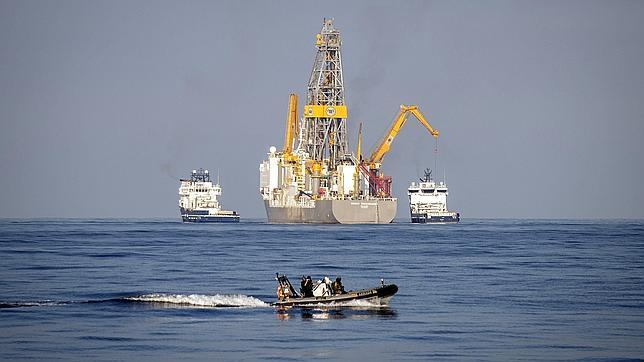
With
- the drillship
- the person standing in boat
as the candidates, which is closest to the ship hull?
the drillship

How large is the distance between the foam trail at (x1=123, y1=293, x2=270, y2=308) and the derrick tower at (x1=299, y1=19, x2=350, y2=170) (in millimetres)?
134097

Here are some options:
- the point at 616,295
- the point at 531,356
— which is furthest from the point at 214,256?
the point at 531,356

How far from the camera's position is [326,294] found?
54.8 m

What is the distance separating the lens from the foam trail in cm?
5644

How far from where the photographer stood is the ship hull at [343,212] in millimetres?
182125

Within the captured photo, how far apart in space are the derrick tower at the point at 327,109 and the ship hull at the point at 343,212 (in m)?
9.64

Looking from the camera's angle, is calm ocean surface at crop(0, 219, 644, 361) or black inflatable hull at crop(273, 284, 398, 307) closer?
calm ocean surface at crop(0, 219, 644, 361)

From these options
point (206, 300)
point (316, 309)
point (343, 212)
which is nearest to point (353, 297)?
point (316, 309)

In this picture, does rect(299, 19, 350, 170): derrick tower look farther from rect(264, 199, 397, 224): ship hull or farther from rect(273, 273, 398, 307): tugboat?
rect(273, 273, 398, 307): tugboat

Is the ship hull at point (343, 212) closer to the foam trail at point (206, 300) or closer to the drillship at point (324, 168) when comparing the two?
the drillship at point (324, 168)

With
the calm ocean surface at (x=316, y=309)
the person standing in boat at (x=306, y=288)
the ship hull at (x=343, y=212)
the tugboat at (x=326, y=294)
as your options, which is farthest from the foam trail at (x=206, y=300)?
the ship hull at (x=343, y=212)

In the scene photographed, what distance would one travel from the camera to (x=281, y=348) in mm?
43344

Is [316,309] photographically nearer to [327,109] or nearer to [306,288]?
[306,288]

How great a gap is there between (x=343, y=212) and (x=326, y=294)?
128 meters
